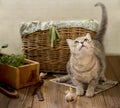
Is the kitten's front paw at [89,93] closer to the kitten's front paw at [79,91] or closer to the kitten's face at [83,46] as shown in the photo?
the kitten's front paw at [79,91]

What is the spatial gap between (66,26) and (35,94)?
0.68 meters

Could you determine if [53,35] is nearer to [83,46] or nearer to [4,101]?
[83,46]

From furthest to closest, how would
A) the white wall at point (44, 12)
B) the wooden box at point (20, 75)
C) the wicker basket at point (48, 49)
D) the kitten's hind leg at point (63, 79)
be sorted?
1. the white wall at point (44, 12)
2. the wicker basket at point (48, 49)
3. the kitten's hind leg at point (63, 79)
4. the wooden box at point (20, 75)

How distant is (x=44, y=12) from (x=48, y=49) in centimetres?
81

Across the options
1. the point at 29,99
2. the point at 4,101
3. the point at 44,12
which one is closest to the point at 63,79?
the point at 29,99

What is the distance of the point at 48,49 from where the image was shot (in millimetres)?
2443

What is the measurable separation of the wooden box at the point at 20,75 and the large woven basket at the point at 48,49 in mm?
238

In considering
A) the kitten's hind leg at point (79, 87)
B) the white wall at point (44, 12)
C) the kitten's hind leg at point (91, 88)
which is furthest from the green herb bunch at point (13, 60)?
the white wall at point (44, 12)

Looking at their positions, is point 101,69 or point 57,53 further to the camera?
point 57,53

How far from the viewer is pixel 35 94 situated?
6.74 feet

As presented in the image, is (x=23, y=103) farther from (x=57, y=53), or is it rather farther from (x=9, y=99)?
(x=57, y=53)

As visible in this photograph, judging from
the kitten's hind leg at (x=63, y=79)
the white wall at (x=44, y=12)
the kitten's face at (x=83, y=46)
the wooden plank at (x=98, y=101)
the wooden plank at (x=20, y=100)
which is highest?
the white wall at (x=44, y=12)

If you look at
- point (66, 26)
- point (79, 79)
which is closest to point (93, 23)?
point (66, 26)

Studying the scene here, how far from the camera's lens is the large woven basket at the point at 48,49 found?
242cm
